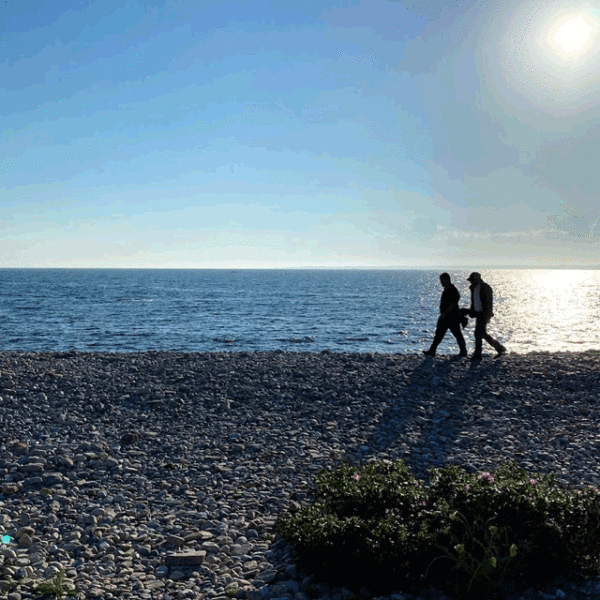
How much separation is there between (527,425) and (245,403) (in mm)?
6118

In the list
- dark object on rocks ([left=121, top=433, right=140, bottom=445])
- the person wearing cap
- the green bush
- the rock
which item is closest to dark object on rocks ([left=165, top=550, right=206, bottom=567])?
the green bush

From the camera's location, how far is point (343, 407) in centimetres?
1196

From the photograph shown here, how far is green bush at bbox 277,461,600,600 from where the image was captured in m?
5.01

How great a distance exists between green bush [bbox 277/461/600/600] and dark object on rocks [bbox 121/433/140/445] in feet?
16.2

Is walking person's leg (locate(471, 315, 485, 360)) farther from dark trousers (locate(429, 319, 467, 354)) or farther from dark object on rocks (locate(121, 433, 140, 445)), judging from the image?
dark object on rocks (locate(121, 433, 140, 445))

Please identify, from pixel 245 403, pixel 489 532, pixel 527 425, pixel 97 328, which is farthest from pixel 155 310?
pixel 489 532

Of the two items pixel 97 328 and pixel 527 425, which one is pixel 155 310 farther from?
pixel 527 425

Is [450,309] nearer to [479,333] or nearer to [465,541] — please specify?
[479,333]

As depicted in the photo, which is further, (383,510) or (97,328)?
(97,328)

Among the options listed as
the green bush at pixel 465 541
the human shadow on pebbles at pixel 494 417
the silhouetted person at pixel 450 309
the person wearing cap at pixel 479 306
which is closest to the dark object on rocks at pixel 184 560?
the green bush at pixel 465 541

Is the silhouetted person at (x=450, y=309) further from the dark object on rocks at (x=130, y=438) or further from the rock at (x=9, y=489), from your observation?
the rock at (x=9, y=489)

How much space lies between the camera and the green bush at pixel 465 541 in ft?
16.4

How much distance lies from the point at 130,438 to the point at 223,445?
177 centimetres

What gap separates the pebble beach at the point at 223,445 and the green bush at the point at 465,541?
A: 0.67 ft
